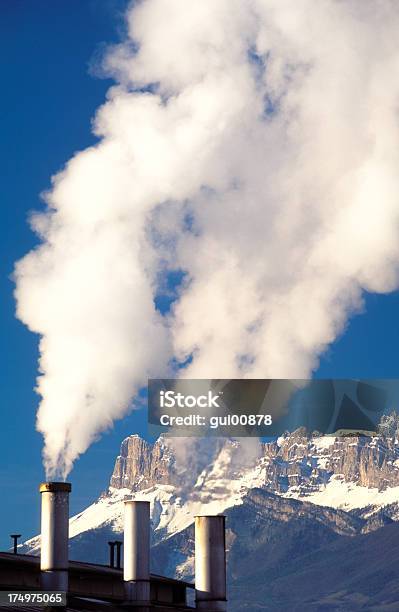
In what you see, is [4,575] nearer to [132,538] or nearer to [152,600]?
[132,538]

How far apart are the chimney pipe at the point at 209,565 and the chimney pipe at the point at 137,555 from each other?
319 centimetres

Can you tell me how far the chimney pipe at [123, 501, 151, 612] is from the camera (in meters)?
58.9

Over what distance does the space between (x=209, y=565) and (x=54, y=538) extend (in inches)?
430

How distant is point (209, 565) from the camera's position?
202 feet

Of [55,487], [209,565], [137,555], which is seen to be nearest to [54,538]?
[55,487]

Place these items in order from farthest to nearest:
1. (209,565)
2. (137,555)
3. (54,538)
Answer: (209,565)
(137,555)
(54,538)

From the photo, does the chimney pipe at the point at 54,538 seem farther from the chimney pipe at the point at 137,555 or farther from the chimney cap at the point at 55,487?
the chimney pipe at the point at 137,555

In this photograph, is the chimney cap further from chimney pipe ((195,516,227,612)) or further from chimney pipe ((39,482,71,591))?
chimney pipe ((195,516,227,612))

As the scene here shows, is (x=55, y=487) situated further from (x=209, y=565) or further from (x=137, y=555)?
(x=209, y=565)

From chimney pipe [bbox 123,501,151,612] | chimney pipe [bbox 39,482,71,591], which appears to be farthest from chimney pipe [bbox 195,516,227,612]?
→ chimney pipe [bbox 39,482,71,591]

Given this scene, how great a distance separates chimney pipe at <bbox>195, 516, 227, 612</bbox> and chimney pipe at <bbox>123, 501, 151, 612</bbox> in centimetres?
319

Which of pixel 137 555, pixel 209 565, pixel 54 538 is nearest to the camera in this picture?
pixel 54 538

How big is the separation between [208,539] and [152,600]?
16.8 feet

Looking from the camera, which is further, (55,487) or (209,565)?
(209,565)
